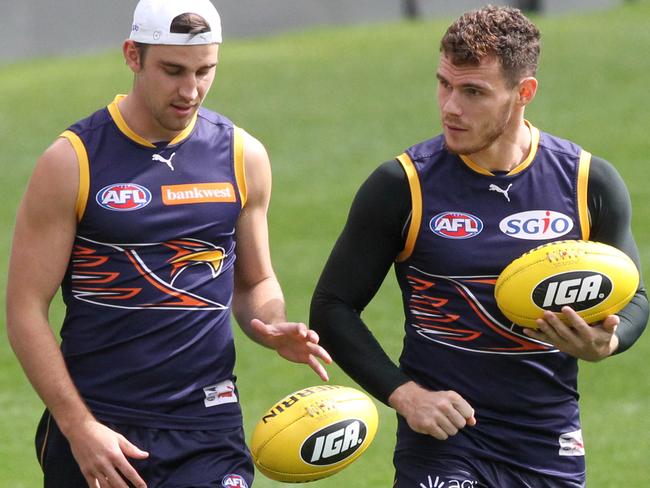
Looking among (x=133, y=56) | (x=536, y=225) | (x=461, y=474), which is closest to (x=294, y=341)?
(x=461, y=474)

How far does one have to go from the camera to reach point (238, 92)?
24.0m

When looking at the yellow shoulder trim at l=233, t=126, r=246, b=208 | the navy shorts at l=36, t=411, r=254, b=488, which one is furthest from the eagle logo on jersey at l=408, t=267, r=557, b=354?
the navy shorts at l=36, t=411, r=254, b=488

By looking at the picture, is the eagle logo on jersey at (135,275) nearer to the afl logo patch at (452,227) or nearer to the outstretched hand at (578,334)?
the afl logo patch at (452,227)

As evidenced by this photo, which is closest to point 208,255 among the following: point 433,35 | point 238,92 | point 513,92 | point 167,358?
point 167,358

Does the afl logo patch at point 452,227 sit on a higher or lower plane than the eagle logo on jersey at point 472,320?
higher

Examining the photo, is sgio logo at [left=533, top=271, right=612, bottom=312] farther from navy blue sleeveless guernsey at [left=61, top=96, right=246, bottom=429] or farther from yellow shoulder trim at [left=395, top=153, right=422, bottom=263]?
navy blue sleeveless guernsey at [left=61, top=96, right=246, bottom=429]

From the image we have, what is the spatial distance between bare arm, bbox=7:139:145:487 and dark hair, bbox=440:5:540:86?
153 cm

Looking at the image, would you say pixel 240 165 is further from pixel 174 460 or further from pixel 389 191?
pixel 174 460

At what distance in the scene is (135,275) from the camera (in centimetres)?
530

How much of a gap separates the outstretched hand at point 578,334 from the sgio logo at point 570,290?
7cm

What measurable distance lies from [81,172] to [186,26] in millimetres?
677

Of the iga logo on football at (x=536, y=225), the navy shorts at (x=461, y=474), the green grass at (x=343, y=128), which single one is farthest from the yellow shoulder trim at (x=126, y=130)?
the green grass at (x=343, y=128)

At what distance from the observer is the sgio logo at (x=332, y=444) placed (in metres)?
5.40

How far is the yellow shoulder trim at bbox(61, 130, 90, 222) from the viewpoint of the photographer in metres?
5.21
